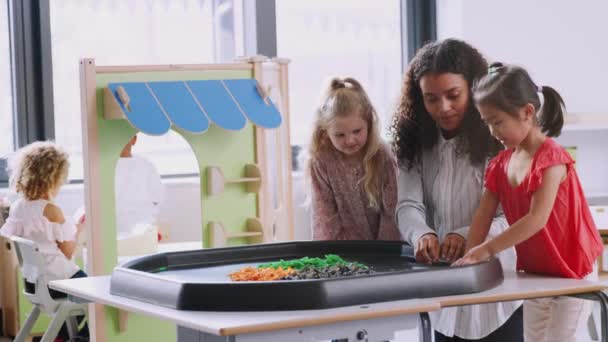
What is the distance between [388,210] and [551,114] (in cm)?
58

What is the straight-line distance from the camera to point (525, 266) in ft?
7.42

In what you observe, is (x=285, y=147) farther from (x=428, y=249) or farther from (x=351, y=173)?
(x=428, y=249)

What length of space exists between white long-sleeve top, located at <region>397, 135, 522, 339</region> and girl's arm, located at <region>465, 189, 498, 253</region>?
0.07 metres

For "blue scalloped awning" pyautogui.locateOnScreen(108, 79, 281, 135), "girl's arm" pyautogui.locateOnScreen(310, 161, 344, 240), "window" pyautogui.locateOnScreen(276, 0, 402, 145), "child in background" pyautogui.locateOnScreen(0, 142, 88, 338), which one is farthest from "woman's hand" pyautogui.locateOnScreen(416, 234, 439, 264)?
"window" pyautogui.locateOnScreen(276, 0, 402, 145)

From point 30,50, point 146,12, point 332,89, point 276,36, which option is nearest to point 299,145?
point 276,36

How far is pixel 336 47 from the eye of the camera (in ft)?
17.6

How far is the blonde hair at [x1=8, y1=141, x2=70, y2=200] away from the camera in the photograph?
13.3 feet

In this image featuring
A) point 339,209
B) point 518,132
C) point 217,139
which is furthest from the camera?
point 217,139

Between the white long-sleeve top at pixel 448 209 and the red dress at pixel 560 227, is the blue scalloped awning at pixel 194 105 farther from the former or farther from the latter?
the red dress at pixel 560 227

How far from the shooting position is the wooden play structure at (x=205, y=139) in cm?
340

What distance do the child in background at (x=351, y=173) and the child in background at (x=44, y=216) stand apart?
1.58m

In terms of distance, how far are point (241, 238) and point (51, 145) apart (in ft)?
3.34

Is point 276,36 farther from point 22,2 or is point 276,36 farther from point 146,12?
point 22,2

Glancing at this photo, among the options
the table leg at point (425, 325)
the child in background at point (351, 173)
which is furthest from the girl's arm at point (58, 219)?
the table leg at point (425, 325)
